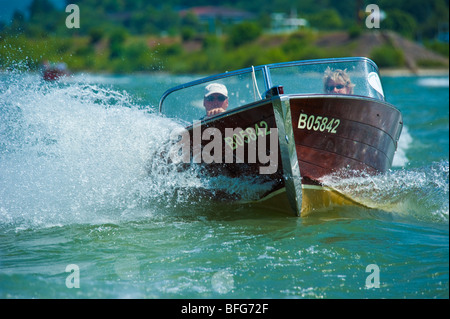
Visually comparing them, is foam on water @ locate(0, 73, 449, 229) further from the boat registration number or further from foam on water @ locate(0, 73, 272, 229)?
the boat registration number

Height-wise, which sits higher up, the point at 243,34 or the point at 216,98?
the point at 243,34

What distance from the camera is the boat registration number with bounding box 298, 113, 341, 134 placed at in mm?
6102

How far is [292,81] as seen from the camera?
23.4 feet

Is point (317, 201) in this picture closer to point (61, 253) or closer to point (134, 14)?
point (61, 253)

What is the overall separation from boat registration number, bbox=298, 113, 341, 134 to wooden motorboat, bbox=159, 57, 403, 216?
1 centimetres

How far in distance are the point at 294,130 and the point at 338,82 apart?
1.20 metres

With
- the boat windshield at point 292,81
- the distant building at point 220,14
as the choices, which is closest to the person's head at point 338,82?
the boat windshield at point 292,81

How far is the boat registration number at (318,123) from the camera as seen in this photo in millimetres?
6102

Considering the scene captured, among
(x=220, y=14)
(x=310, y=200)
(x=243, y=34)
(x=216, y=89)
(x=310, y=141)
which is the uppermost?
(x=220, y=14)

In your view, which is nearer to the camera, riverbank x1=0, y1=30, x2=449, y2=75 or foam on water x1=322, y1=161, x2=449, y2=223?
foam on water x1=322, y1=161, x2=449, y2=223

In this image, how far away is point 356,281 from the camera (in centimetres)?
→ 471

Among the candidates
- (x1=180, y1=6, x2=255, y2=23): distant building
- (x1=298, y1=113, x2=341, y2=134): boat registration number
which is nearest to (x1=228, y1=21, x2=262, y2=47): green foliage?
(x1=180, y1=6, x2=255, y2=23): distant building

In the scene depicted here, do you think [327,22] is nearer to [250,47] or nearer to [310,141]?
[250,47]

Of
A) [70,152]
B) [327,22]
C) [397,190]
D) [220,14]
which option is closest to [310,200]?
[397,190]
